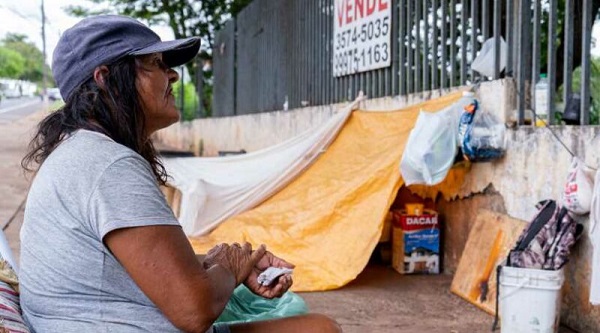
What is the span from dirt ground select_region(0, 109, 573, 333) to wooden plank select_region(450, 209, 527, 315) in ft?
0.24

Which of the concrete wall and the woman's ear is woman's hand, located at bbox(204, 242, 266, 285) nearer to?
the woman's ear

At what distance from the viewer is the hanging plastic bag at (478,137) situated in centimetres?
451

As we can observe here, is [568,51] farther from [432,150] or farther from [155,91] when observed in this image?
[155,91]

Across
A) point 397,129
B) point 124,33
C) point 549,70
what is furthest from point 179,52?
point 397,129

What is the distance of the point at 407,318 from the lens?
4141mm

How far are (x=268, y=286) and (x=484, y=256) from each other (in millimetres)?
2806

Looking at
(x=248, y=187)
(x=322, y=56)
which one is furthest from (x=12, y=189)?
(x=248, y=187)

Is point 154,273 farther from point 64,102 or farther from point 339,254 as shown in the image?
point 339,254

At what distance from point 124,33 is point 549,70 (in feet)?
10.6

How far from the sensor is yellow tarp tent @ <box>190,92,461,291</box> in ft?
16.1

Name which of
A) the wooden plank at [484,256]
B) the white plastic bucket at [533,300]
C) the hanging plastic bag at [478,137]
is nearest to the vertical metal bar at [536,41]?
the hanging plastic bag at [478,137]

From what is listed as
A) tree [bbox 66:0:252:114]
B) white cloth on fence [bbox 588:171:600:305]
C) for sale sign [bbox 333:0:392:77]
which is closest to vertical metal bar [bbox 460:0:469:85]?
for sale sign [bbox 333:0:392:77]

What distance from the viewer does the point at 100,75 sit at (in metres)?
1.63

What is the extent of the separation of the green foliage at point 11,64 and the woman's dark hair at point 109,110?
7194 centimetres
